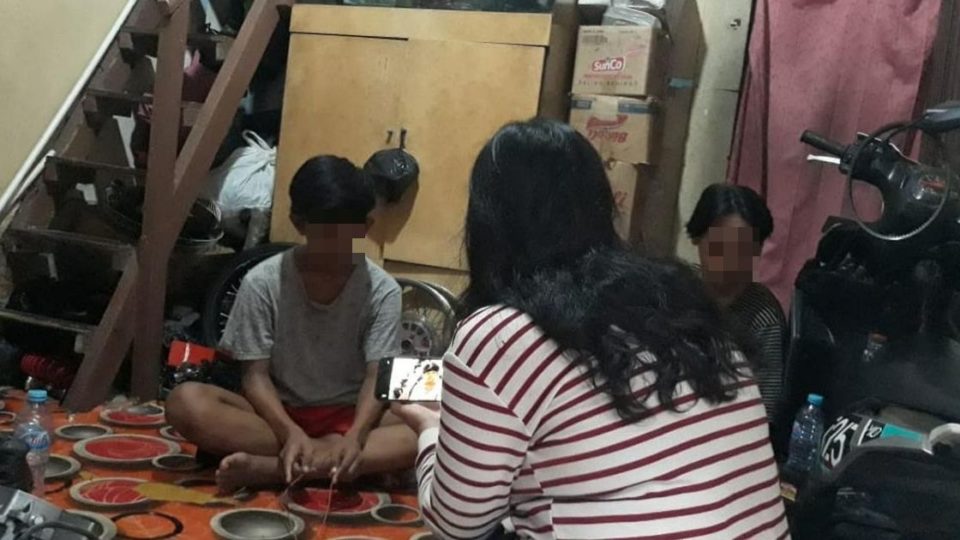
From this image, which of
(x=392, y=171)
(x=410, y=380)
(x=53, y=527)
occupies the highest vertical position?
(x=392, y=171)

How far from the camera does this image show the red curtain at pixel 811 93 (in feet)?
8.55

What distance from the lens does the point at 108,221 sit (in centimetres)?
312

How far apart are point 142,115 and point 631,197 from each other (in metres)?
1.77

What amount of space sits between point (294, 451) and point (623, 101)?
153 centimetres

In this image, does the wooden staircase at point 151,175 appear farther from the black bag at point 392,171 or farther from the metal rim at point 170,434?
the black bag at point 392,171

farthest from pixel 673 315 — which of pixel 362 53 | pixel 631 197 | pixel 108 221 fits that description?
pixel 108 221

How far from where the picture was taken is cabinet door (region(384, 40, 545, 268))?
2.89 metres

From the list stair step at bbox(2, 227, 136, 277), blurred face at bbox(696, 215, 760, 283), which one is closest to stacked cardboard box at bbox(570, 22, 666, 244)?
blurred face at bbox(696, 215, 760, 283)

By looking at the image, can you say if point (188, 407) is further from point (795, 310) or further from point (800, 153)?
point (800, 153)

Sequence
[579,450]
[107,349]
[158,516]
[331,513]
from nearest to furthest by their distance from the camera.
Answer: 1. [579,450]
2. [158,516]
3. [331,513]
4. [107,349]

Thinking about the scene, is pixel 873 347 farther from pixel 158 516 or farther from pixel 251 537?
pixel 158 516

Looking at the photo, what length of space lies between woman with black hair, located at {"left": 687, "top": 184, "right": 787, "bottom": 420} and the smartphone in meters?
0.87

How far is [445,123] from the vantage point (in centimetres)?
298

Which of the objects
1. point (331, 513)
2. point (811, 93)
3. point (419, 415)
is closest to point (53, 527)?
point (419, 415)
